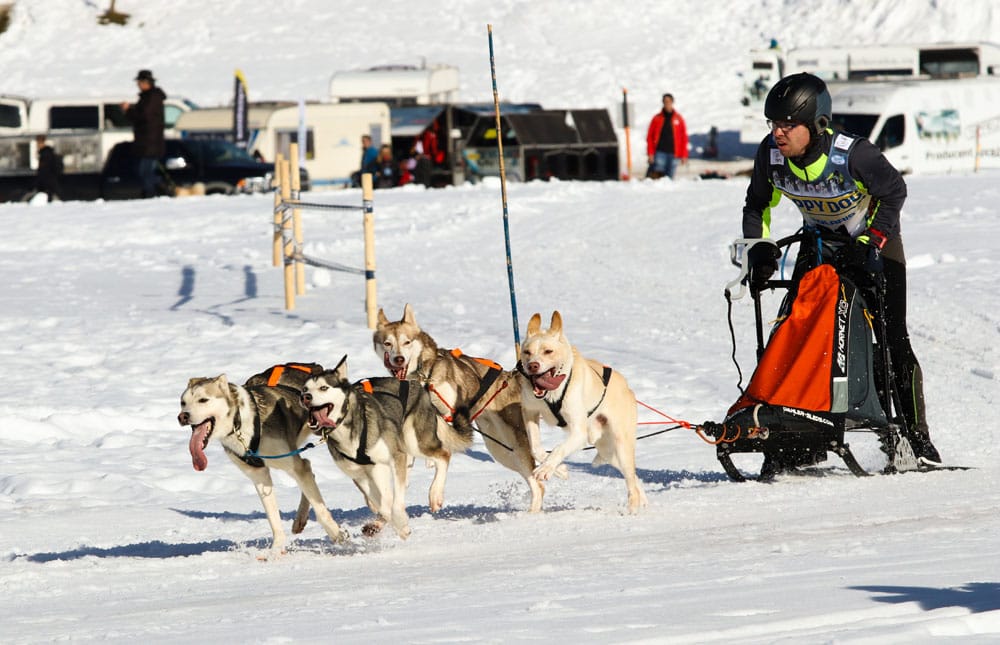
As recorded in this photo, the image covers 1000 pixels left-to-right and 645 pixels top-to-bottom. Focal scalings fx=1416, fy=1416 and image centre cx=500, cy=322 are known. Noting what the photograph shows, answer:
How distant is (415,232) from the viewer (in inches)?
666

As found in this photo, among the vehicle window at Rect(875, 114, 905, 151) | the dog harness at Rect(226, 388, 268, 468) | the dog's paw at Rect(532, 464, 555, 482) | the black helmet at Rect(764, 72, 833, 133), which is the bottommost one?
the dog's paw at Rect(532, 464, 555, 482)

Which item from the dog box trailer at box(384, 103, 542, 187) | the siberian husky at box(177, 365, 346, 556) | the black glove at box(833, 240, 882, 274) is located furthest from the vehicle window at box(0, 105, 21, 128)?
the black glove at box(833, 240, 882, 274)

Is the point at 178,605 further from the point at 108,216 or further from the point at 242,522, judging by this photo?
the point at 108,216

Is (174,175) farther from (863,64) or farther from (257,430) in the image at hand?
(257,430)

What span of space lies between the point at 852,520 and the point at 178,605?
8.04 ft

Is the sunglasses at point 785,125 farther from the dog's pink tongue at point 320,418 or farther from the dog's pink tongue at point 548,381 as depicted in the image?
the dog's pink tongue at point 320,418

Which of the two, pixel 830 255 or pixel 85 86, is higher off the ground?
pixel 85 86

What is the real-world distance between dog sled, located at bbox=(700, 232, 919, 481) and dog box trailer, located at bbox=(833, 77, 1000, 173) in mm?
18302

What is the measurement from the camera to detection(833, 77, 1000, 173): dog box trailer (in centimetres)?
2408

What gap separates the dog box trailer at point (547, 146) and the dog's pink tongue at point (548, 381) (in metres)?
18.2

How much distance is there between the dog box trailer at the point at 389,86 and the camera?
28.2 meters

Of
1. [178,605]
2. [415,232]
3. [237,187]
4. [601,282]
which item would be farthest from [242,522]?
[237,187]

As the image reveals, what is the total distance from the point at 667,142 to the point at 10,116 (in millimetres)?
11320

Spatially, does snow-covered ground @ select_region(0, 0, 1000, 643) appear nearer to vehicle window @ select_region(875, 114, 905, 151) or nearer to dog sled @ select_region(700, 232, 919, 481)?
dog sled @ select_region(700, 232, 919, 481)
